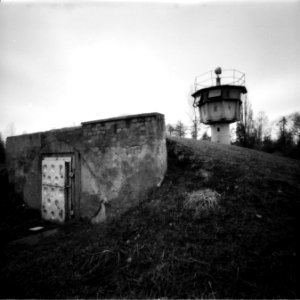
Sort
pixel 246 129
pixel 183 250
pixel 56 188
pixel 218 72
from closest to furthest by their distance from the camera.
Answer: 1. pixel 183 250
2. pixel 56 188
3. pixel 218 72
4. pixel 246 129

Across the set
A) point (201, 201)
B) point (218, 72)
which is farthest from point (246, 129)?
point (201, 201)

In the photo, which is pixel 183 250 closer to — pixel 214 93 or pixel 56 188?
pixel 56 188

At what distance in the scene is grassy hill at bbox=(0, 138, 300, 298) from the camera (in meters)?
2.21

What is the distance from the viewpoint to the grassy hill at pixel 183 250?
2.21 metres

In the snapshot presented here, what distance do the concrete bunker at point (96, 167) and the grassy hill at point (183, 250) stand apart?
501mm

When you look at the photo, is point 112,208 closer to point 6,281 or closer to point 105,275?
point 105,275

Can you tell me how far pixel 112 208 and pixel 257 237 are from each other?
311 cm

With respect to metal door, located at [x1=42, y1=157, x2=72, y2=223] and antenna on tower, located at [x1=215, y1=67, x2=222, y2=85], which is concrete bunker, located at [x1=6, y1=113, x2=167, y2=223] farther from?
antenna on tower, located at [x1=215, y1=67, x2=222, y2=85]

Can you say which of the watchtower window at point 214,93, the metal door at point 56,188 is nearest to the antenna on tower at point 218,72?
the watchtower window at point 214,93

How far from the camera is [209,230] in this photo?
291 cm

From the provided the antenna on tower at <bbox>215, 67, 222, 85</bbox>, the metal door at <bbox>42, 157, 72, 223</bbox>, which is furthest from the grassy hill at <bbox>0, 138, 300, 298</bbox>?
the antenna on tower at <bbox>215, 67, 222, 85</bbox>

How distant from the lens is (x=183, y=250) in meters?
2.67

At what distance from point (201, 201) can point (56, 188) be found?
167 inches

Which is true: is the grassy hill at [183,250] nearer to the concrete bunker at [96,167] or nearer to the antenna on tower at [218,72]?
the concrete bunker at [96,167]
